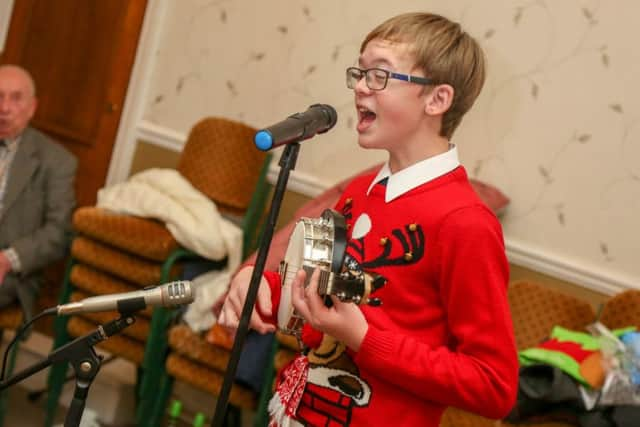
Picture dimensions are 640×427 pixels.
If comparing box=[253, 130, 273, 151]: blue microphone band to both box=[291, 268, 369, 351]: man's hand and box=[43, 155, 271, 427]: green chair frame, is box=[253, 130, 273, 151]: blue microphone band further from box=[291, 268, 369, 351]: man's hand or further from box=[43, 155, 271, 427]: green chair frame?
box=[43, 155, 271, 427]: green chair frame

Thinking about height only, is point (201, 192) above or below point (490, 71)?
below

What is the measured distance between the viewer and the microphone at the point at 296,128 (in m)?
1.24

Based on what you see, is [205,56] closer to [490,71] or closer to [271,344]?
[490,71]

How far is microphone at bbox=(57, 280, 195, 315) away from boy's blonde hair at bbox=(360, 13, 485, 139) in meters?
0.57

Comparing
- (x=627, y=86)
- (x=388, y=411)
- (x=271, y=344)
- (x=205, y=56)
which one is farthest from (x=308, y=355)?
(x=205, y=56)

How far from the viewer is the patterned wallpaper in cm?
314

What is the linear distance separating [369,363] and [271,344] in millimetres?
1630

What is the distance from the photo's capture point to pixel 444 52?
1.52 m

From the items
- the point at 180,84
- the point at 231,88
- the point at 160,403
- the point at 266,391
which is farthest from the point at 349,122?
the point at 160,403

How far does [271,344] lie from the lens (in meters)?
2.96

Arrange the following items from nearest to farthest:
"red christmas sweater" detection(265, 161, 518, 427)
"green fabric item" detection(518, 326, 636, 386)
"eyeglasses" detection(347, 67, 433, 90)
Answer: "red christmas sweater" detection(265, 161, 518, 427) → "eyeglasses" detection(347, 67, 433, 90) → "green fabric item" detection(518, 326, 636, 386)

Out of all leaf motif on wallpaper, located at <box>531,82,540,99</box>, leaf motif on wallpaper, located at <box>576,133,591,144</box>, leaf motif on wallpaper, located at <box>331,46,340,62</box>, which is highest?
leaf motif on wallpaper, located at <box>531,82,540,99</box>

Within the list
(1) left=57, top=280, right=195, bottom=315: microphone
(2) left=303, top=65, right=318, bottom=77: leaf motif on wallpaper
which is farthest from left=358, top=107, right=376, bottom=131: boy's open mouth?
(2) left=303, top=65, right=318, bottom=77: leaf motif on wallpaper

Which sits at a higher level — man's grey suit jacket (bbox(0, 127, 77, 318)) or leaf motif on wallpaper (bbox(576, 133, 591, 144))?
leaf motif on wallpaper (bbox(576, 133, 591, 144))
